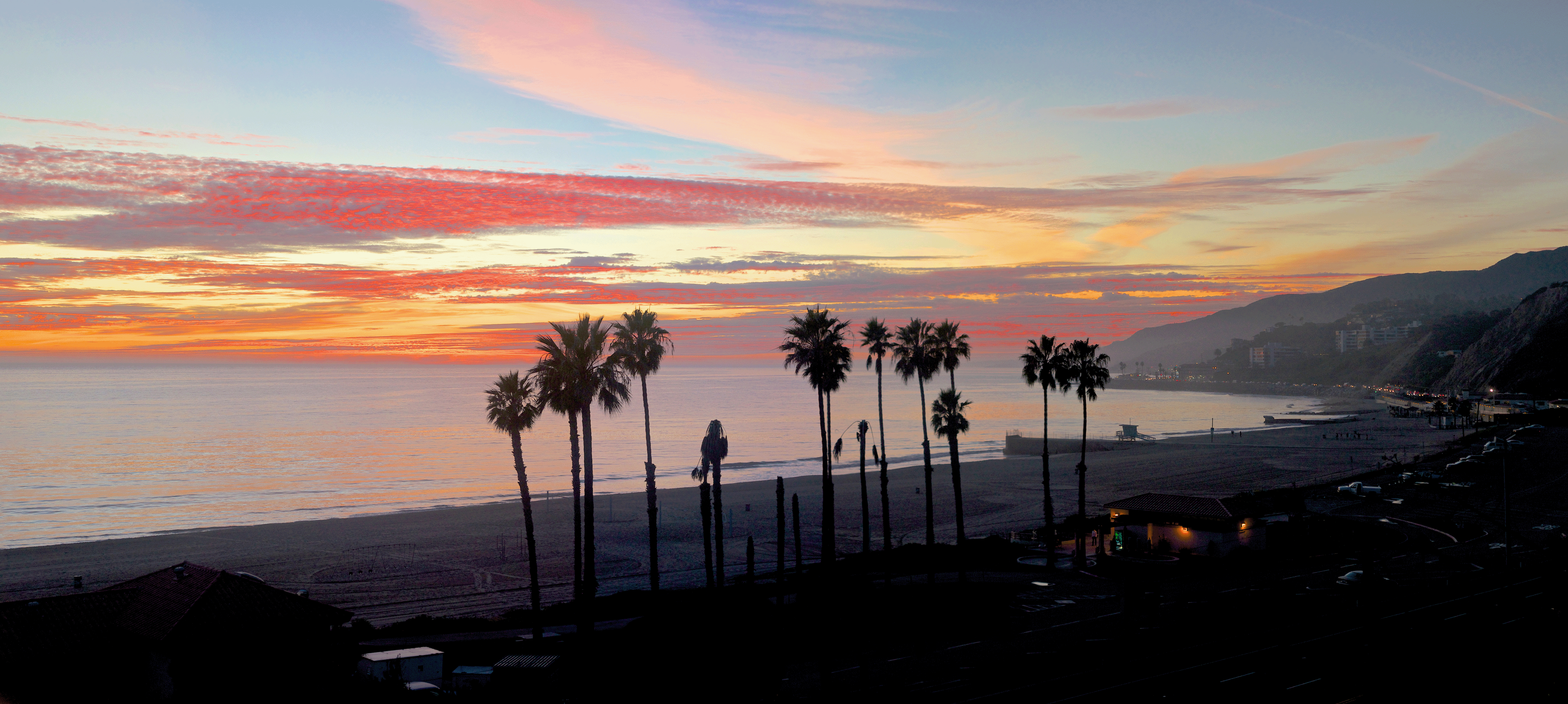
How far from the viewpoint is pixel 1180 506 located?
153ft

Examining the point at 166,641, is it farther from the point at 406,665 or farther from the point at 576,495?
the point at 576,495

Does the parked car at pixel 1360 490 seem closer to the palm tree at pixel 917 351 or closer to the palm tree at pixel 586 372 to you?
the palm tree at pixel 917 351

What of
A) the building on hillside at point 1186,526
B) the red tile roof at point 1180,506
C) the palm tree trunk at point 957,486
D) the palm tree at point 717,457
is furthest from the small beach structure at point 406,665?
the red tile roof at point 1180,506

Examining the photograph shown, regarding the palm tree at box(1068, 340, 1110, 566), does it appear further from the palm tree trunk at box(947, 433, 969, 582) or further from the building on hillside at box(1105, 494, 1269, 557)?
the palm tree trunk at box(947, 433, 969, 582)

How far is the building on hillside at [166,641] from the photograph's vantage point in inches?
917

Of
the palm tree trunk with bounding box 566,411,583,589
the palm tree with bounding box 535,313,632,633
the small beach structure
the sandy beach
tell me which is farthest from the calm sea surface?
the palm tree with bounding box 535,313,632,633

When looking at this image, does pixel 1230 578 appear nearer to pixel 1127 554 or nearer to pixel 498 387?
pixel 1127 554

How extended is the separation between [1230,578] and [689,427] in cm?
12711

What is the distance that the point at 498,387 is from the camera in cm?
3403

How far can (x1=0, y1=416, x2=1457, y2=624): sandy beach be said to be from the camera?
154ft

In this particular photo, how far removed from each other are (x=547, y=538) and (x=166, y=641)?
37.6 metres

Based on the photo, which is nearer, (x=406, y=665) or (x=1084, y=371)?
(x=406, y=665)

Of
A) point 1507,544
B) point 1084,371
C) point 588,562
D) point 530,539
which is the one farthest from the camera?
point 1084,371

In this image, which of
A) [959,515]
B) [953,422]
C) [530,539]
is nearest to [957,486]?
[959,515]
